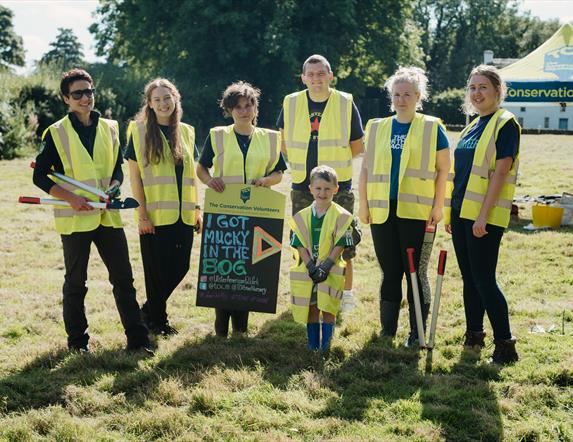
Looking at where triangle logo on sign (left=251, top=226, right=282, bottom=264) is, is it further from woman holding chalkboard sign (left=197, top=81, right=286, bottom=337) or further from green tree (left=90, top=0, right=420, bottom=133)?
green tree (left=90, top=0, right=420, bottom=133)

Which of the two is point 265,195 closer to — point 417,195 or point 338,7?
point 417,195

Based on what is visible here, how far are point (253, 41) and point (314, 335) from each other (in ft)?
94.2

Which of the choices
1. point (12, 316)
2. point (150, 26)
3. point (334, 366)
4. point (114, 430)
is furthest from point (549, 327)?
point (150, 26)

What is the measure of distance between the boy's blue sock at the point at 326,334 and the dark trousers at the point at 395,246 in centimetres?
59

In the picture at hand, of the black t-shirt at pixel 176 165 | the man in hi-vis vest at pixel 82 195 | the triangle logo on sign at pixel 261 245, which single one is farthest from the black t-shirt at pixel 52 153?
the triangle logo on sign at pixel 261 245

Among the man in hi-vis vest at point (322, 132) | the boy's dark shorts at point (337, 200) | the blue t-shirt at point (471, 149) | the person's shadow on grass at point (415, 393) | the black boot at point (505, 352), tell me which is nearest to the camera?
the person's shadow on grass at point (415, 393)

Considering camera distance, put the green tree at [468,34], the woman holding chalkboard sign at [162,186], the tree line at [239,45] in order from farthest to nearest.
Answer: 1. the green tree at [468,34]
2. the tree line at [239,45]
3. the woman holding chalkboard sign at [162,186]

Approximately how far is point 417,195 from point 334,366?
4.85 ft

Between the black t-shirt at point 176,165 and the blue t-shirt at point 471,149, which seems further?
the black t-shirt at point 176,165

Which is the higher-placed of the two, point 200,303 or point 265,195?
point 265,195

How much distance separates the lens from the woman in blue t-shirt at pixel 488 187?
4.94 metres

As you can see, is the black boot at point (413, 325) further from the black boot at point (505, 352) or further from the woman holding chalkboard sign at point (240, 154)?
the woman holding chalkboard sign at point (240, 154)

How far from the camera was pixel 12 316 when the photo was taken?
639 centimetres

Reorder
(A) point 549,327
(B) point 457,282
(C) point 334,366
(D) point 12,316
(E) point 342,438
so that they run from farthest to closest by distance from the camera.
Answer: (B) point 457,282
(D) point 12,316
(A) point 549,327
(C) point 334,366
(E) point 342,438
